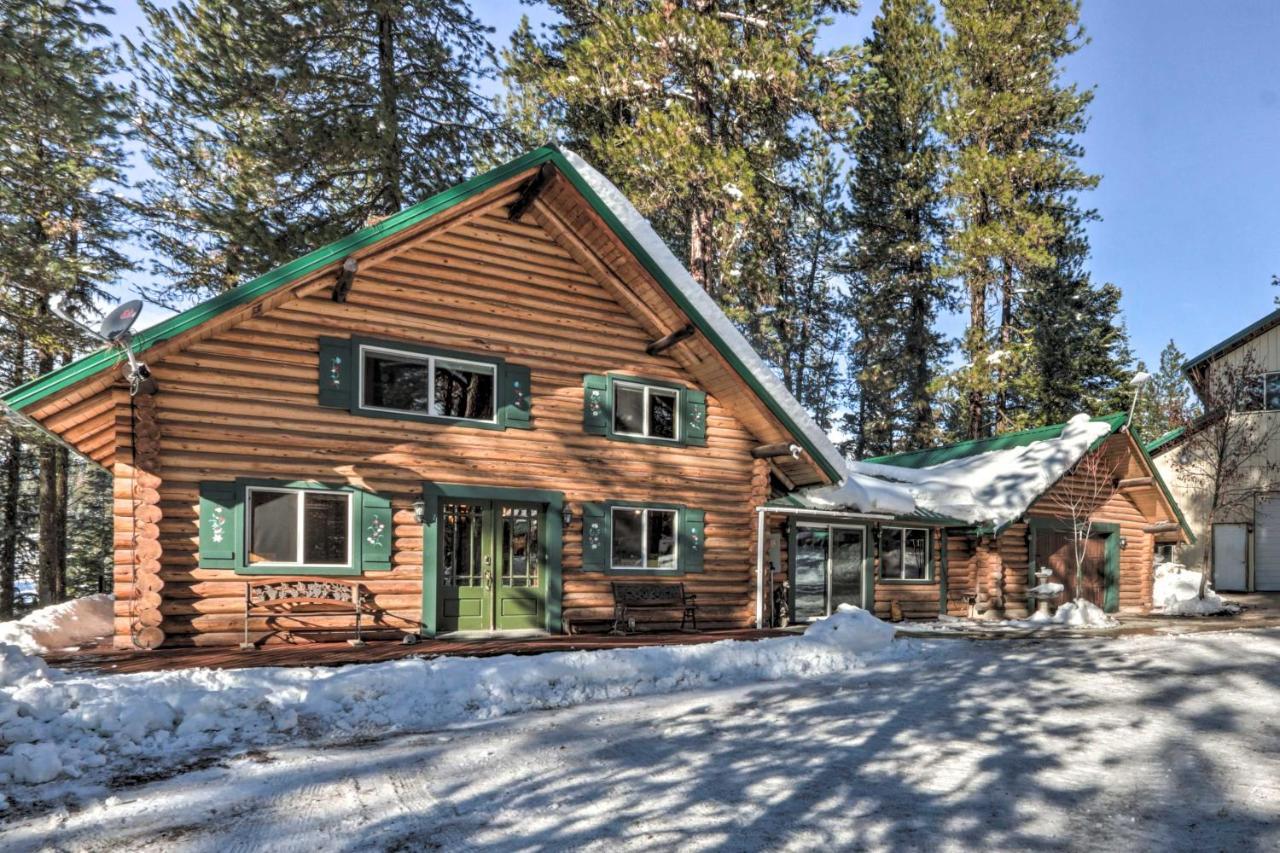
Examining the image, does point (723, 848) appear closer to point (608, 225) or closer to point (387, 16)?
point (608, 225)

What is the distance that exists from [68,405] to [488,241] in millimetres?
5939

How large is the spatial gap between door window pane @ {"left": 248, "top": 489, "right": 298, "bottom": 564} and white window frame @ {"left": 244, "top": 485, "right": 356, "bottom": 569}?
2 cm

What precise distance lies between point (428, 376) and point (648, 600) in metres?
4.99

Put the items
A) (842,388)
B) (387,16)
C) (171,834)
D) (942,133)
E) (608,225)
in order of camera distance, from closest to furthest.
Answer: (171,834) < (608,225) < (387,16) < (942,133) < (842,388)

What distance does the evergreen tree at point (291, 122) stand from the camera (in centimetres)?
1678

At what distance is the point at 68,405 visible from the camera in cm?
1010

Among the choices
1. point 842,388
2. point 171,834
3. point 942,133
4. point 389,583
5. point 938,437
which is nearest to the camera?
point 171,834

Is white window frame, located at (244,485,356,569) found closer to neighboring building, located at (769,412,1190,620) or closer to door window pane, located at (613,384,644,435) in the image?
door window pane, located at (613,384,644,435)

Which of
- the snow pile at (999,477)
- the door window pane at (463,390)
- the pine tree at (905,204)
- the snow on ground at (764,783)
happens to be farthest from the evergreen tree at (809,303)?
the snow on ground at (764,783)

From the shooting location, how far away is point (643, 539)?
45.7 ft

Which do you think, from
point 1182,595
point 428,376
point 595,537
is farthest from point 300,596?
point 1182,595

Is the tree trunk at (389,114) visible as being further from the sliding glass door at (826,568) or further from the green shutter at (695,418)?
the sliding glass door at (826,568)

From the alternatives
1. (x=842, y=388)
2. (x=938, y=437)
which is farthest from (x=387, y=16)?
(x=842, y=388)

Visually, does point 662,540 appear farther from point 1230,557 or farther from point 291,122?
point 1230,557
